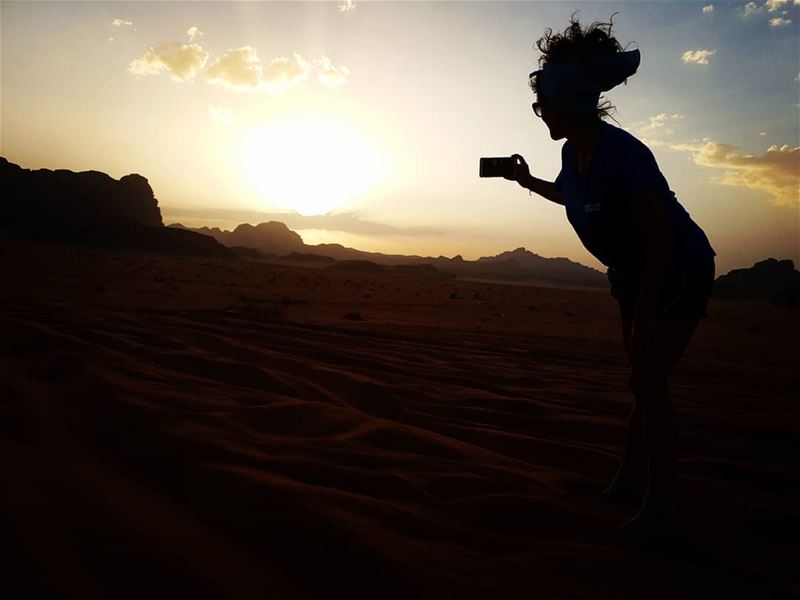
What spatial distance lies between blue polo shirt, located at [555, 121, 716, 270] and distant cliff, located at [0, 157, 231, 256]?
57.5m

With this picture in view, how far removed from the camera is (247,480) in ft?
7.39

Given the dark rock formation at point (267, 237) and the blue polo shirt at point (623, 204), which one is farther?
the dark rock formation at point (267, 237)

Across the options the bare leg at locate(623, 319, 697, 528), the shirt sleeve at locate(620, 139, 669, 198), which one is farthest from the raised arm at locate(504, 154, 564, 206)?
the bare leg at locate(623, 319, 697, 528)

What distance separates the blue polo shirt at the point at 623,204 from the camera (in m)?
1.97

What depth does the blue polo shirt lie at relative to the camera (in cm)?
197

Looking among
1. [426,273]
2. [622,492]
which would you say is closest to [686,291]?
[622,492]

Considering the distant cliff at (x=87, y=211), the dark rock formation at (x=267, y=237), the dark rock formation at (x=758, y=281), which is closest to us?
the dark rock formation at (x=758, y=281)

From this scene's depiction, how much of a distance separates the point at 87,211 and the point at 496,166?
77346 mm

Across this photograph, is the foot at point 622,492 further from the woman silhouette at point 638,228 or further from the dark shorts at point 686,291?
the dark shorts at point 686,291

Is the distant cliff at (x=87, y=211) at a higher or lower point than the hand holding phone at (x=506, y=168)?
higher

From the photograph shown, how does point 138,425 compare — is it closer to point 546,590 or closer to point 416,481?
point 416,481

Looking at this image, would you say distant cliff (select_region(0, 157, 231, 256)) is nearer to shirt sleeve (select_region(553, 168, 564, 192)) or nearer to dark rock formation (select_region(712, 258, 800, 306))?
dark rock formation (select_region(712, 258, 800, 306))

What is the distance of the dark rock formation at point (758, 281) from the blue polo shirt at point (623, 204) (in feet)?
143

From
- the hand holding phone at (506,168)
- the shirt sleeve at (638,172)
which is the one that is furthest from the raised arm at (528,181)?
the shirt sleeve at (638,172)
